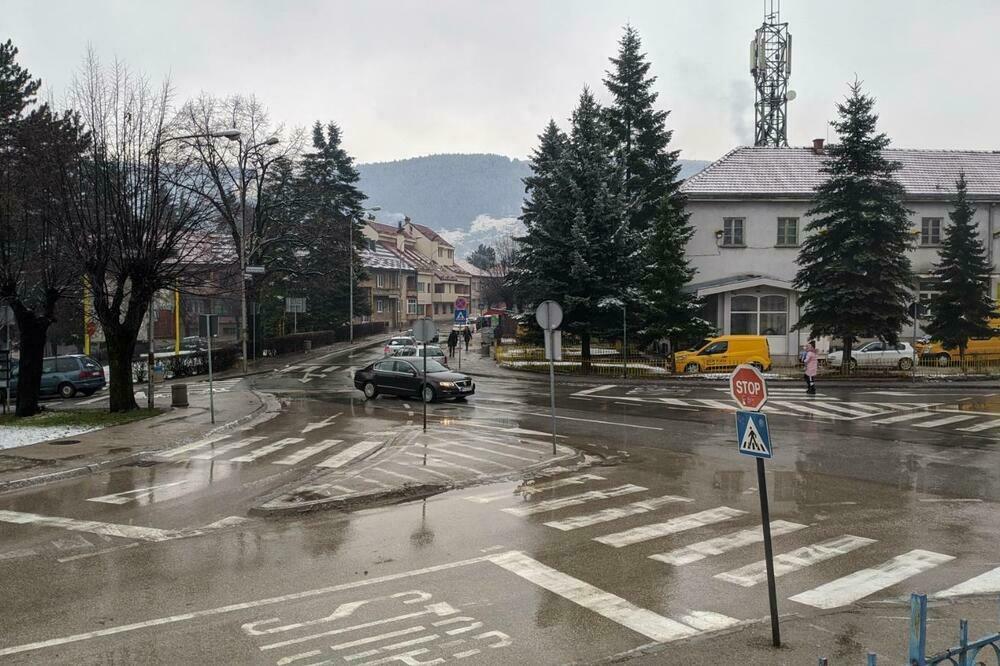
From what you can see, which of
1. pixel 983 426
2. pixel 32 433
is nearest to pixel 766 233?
pixel 983 426

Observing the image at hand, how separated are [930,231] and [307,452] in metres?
40.3

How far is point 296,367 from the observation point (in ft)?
139

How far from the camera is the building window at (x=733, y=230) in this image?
1676 inches

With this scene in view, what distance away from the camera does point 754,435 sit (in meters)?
6.48

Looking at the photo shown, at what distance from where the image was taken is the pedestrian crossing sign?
6355 millimetres

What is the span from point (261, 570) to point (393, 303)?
84298 millimetres

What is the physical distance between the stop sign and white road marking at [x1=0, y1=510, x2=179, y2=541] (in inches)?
275

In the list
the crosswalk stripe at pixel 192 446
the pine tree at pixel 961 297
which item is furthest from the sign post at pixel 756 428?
the pine tree at pixel 961 297

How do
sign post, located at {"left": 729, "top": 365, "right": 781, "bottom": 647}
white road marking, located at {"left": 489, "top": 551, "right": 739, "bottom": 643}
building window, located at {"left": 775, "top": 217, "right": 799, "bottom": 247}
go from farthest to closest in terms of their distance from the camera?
building window, located at {"left": 775, "top": 217, "right": 799, "bottom": 247} → white road marking, located at {"left": 489, "top": 551, "right": 739, "bottom": 643} → sign post, located at {"left": 729, "top": 365, "right": 781, "bottom": 647}

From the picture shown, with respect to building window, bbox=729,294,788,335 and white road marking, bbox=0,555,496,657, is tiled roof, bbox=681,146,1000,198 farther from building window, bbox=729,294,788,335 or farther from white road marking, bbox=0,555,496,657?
white road marking, bbox=0,555,496,657

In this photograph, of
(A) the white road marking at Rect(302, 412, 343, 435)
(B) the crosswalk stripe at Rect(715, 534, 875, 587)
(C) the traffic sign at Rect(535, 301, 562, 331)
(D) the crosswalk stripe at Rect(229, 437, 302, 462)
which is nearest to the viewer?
(B) the crosswalk stripe at Rect(715, 534, 875, 587)

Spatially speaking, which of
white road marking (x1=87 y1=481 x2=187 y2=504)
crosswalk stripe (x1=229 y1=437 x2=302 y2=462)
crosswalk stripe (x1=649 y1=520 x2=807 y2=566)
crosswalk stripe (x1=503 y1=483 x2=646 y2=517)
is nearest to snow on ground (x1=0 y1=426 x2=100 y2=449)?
crosswalk stripe (x1=229 y1=437 x2=302 y2=462)

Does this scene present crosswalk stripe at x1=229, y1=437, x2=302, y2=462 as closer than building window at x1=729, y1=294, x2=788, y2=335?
Yes

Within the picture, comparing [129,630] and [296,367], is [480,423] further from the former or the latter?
[296,367]
